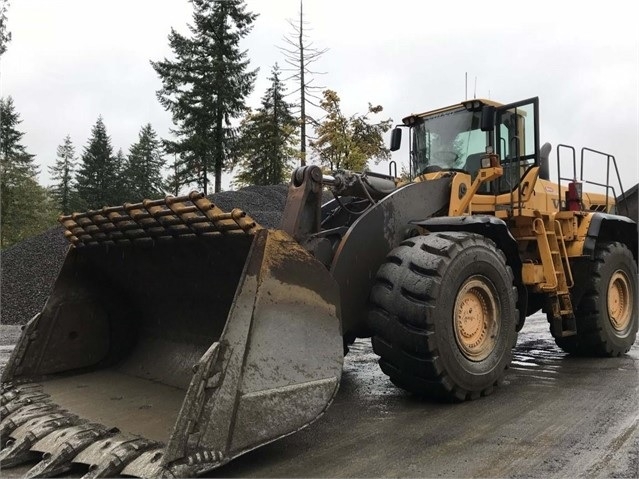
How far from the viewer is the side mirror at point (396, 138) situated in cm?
684

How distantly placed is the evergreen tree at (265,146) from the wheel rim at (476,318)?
87.9 ft

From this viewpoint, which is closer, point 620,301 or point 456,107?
point 456,107

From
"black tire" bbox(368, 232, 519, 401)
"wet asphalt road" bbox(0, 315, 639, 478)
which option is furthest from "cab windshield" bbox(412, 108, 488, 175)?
"wet asphalt road" bbox(0, 315, 639, 478)

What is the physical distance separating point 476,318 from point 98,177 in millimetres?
51547

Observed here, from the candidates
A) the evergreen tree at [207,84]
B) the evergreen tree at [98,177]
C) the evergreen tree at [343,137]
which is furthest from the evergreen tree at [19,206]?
the evergreen tree at [343,137]

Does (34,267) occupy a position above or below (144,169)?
below

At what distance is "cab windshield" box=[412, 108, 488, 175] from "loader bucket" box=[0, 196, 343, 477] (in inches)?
117

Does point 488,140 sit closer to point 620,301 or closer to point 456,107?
point 456,107

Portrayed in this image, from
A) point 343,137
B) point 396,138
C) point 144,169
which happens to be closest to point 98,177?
point 144,169

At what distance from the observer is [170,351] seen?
4.75 m

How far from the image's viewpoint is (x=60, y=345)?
4.68 m

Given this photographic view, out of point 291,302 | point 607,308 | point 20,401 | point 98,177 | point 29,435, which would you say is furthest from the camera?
point 98,177

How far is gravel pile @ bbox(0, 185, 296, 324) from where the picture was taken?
11.8 metres

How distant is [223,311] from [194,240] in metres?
0.62
